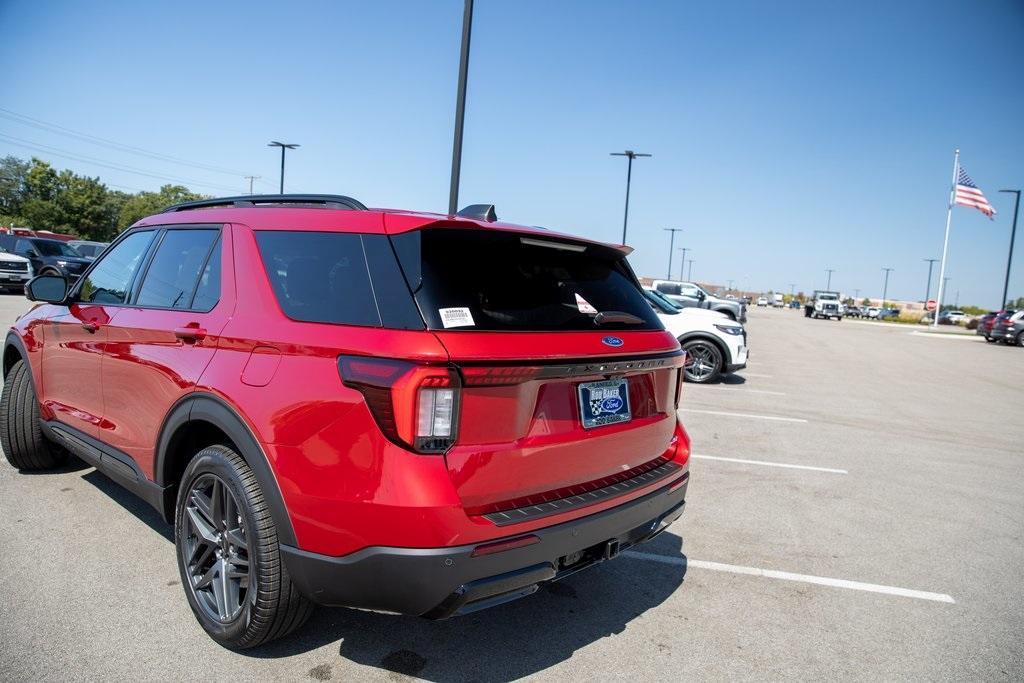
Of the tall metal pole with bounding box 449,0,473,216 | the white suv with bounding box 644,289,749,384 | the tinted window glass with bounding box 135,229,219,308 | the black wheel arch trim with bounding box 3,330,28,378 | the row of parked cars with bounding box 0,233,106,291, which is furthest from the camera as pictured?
the row of parked cars with bounding box 0,233,106,291

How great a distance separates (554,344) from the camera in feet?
7.79

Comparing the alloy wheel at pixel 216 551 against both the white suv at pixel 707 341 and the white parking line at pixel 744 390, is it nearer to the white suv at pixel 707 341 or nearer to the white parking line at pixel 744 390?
the white suv at pixel 707 341

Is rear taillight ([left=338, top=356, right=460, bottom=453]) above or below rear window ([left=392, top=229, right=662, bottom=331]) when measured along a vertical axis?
below

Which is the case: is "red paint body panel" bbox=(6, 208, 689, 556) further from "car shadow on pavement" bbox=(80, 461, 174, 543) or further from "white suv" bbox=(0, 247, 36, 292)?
"white suv" bbox=(0, 247, 36, 292)

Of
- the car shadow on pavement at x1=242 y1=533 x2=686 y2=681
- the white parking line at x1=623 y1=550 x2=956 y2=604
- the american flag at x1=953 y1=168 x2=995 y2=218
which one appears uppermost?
the american flag at x1=953 y1=168 x2=995 y2=218

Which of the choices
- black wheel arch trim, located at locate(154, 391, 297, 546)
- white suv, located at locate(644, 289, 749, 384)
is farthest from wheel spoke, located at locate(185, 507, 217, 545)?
white suv, located at locate(644, 289, 749, 384)

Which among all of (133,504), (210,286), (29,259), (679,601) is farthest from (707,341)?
(29,259)

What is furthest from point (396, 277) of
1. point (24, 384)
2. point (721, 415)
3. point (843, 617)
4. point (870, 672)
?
point (721, 415)

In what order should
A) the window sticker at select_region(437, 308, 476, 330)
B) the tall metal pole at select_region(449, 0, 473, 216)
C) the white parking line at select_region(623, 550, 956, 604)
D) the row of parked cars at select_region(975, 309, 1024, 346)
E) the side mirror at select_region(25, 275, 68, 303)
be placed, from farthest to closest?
the row of parked cars at select_region(975, 309, 1024, 346)
the tall metal pole at select_region(449, 0, 473, 216)
the side mirror at select_region(25, 275, 68, 303)
the white parking line at select_region(623, 550, 956, 604)
the window sticker at select_region(437, 308, 476, 330)

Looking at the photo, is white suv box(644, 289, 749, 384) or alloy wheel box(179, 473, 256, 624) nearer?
alloy wheel box(179, 473, 256, 624)

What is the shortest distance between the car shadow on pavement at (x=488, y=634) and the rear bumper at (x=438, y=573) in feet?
1.73

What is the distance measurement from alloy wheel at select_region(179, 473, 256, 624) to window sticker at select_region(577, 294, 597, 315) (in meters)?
1.58

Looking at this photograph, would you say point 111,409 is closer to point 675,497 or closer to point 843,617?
point 675,497

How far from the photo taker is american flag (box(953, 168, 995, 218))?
31641 millimetres
